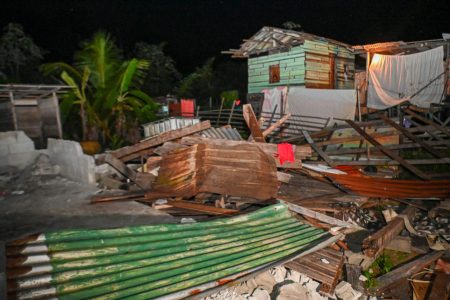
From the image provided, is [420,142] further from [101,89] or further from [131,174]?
[101,89]

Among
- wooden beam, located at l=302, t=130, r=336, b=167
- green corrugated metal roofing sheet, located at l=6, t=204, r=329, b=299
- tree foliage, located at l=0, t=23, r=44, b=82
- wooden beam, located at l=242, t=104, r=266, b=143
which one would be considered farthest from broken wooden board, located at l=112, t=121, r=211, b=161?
tree foliage, located at l=0, t=23, r=44, b=82

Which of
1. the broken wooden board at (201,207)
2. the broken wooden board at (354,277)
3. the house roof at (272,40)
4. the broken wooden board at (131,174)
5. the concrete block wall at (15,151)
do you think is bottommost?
the broken wooden board at (354,277)

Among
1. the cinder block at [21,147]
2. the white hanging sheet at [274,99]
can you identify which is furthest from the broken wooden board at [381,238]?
the cinder block at [21,147]

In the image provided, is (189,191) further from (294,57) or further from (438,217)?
(294,57)

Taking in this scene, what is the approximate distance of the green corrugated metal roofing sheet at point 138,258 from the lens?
8.94 ft

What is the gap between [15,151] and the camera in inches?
368

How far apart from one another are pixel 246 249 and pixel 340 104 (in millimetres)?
12835

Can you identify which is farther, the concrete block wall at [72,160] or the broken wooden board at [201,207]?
the concrete block wall at [72,160]

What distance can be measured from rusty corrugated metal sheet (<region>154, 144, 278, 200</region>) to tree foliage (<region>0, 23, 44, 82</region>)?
17146 mm

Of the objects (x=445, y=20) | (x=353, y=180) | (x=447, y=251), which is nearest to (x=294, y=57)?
(x=353, y=180)

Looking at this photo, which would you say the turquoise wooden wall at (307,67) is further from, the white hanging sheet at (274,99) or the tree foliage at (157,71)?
the tree foliage at (157,71)

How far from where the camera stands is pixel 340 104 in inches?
587

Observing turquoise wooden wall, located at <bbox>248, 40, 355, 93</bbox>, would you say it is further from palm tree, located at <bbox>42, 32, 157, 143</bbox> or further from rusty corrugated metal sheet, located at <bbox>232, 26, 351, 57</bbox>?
palm tree, located at <bbox>42, 32, 157, 143</bbox>

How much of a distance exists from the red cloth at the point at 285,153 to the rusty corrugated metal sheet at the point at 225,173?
18.8 inches
